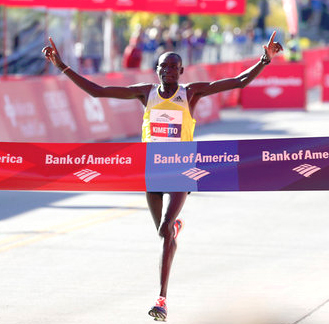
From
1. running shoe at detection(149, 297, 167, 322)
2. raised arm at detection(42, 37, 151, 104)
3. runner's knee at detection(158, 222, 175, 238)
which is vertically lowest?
running shoe at detection(149, 297, 167, 322)

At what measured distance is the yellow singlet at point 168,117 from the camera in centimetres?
762

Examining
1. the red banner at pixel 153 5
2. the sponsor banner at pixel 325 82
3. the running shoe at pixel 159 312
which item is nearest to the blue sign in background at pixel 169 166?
the running shoe at pixel 159 312

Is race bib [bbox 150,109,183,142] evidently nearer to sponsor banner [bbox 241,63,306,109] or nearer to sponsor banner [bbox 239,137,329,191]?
sponsor banner [bbox 239,137,329,191]

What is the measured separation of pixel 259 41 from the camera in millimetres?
55031

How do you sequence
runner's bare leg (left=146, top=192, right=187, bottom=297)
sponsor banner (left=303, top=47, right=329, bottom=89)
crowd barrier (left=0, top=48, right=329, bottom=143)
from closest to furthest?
runner's bare leg (left=146, top=192, right=187, bottom=297) < crowd barrier (left=0, top=48, right=329, bottom=143) < sponsor banner (left=303, top=47, right=329, bottom=89)

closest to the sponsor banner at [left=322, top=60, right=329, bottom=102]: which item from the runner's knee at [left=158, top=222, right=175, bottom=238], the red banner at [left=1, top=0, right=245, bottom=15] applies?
the red banner at [left=1, top=0, right=245, bottom=15]

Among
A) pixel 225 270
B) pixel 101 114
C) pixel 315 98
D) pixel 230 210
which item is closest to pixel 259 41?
pixel 315 98

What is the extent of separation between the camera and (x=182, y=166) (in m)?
7.43

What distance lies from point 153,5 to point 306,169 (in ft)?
69.6

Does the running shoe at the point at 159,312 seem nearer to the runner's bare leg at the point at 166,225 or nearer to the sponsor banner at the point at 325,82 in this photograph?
the runner's bare leg at the point at 166,225

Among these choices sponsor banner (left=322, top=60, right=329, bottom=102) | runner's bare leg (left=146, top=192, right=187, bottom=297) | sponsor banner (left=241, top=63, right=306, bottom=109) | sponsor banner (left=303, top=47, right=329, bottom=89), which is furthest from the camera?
sponsor banner (left=303, top=47, right=329, bottom=89)

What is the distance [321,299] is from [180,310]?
1.12 m

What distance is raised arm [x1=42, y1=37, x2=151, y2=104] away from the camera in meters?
7.64

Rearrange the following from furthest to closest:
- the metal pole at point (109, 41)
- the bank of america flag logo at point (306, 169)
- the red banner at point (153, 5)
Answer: the metal pole at point (109, 41), the red banner at point (153, 5), the bank of america flag logo at point (306, 169)
